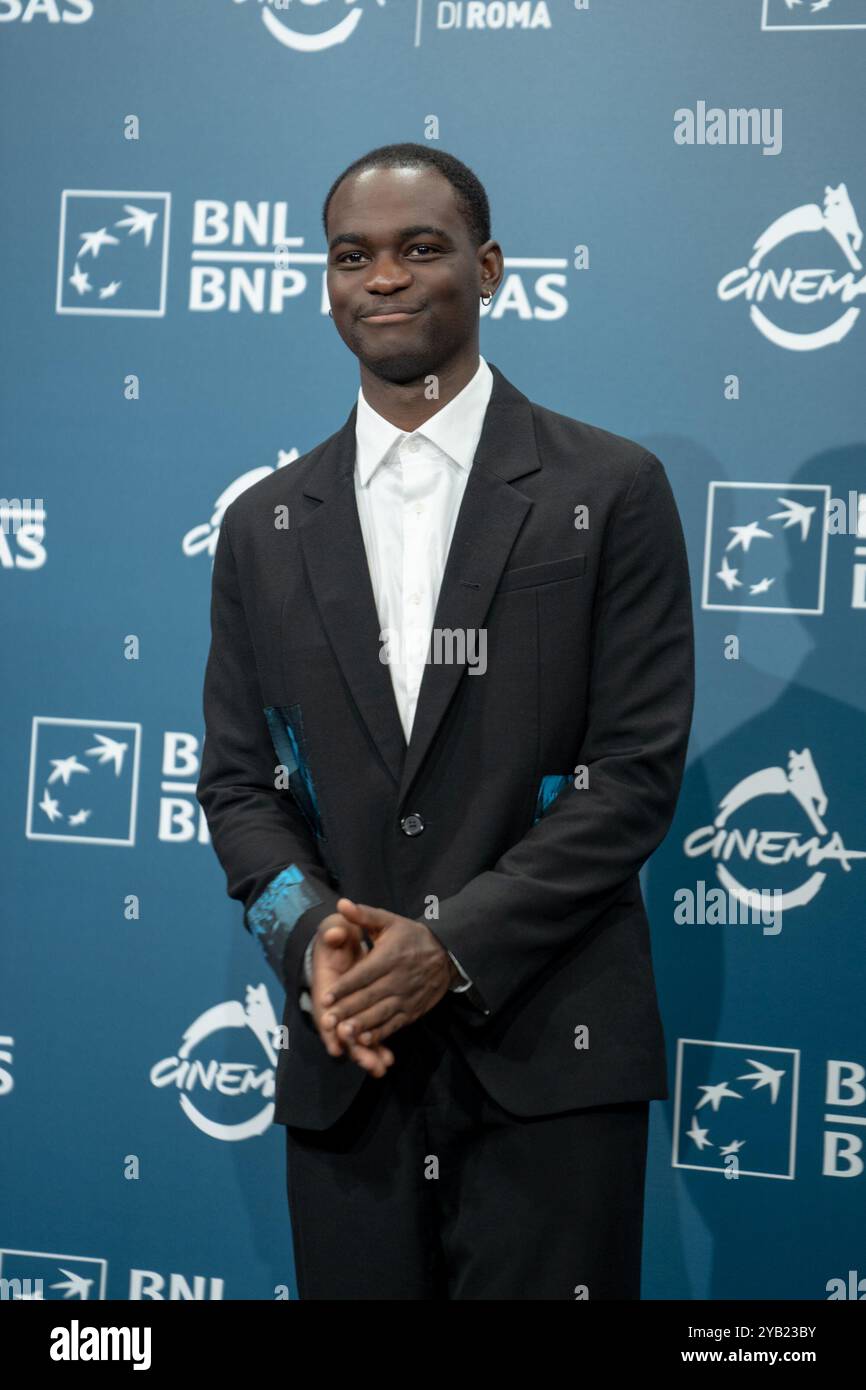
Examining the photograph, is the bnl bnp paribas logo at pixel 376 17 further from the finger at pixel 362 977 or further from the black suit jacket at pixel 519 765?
the finger at pixel 362 977

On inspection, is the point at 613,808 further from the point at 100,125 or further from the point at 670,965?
the point at 100,125

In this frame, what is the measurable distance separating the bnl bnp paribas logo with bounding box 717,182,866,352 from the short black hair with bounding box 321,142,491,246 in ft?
2.61

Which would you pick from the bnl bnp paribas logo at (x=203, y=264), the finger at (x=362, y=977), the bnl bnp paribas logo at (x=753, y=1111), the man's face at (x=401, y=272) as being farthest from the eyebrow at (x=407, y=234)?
the bnl bnp paribas logo at (x=753, y=1111)

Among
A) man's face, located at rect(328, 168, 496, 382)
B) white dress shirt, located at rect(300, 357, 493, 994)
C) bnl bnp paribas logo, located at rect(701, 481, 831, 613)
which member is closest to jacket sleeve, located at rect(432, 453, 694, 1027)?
white dress shirt, located at rect(300, 357, 493, 994)

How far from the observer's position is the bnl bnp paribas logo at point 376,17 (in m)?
2.68

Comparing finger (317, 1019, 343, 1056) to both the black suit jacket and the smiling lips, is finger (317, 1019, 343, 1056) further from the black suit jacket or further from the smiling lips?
the smiling lips

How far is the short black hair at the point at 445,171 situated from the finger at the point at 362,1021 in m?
1.03

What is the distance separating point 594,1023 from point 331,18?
199 cm

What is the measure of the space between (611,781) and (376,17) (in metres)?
1.71

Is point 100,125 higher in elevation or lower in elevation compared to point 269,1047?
higher

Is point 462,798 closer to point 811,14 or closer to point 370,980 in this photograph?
point 370,980

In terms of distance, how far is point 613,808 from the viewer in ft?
5.82

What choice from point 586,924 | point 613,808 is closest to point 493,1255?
point 586,924

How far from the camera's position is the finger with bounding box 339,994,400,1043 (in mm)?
1631
